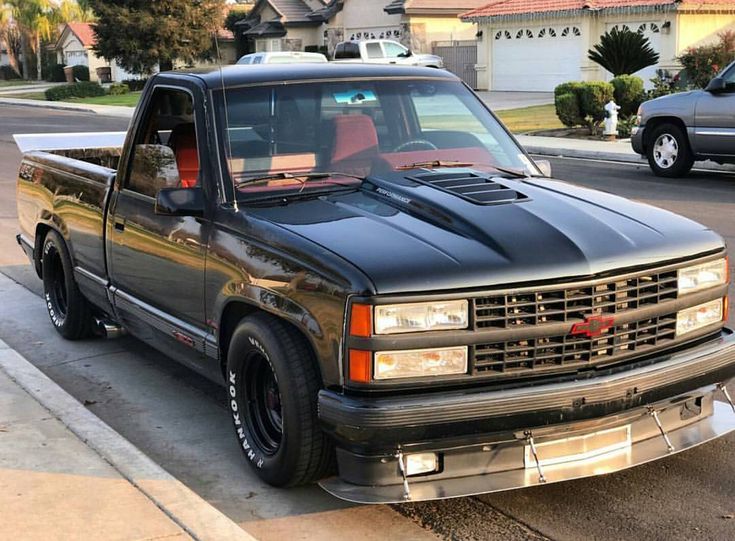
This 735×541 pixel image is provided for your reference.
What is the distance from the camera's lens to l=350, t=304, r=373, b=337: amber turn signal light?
157 inches

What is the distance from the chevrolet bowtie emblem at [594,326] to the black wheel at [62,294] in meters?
4.05

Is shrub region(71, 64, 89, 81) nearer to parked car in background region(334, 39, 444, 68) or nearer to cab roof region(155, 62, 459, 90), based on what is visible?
parked car in background region(334, 39, 444, 68)

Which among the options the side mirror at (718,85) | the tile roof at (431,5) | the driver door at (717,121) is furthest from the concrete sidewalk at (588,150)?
the tile roof at (431,5)

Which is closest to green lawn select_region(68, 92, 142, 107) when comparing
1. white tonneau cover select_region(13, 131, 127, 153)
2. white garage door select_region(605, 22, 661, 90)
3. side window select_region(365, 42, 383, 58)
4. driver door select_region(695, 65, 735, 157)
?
side window select_region(365, 42, 383, 58)

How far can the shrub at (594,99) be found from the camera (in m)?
22.5

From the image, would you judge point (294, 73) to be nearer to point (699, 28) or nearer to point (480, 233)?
point (480, 233)

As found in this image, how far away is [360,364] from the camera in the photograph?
403 cm

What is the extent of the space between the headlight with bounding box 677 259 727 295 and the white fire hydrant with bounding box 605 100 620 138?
17.3 meters

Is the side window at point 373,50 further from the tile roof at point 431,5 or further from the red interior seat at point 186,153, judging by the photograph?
the red interior seat at point 186,153

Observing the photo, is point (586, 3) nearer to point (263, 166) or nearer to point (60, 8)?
point (263, 166)

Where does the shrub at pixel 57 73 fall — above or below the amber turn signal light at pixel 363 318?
above

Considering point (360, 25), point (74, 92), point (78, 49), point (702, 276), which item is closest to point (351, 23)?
point (360, 25)

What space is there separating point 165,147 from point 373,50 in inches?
1276

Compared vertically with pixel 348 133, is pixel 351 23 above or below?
above
